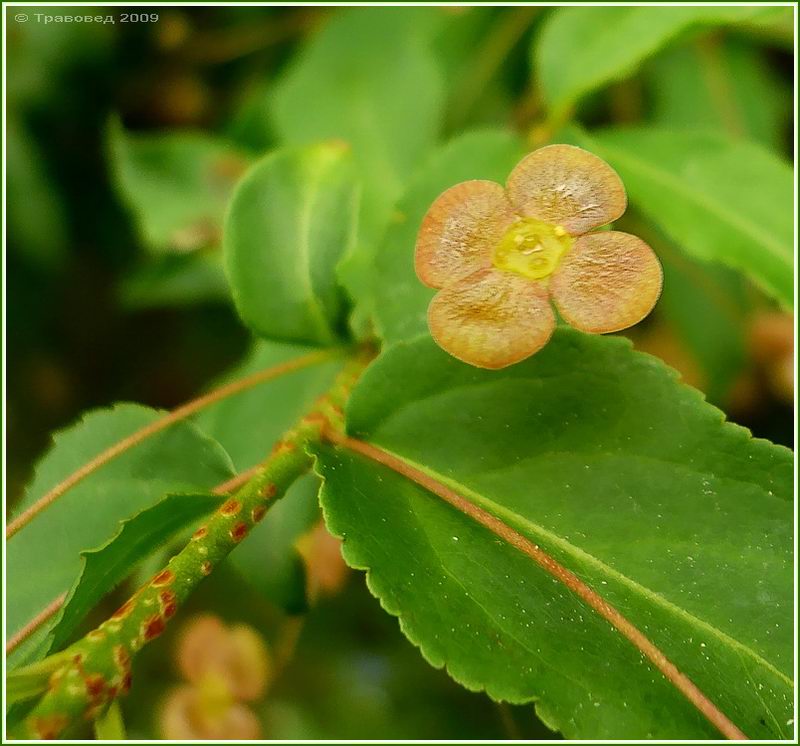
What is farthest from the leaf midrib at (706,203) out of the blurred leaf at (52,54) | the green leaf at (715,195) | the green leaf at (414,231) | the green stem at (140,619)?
the blurred leaf at (52,54)

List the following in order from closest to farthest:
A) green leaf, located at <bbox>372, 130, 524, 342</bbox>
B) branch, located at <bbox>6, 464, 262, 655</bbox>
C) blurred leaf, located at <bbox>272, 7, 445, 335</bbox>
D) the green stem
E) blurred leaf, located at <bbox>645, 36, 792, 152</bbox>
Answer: the green stem < branch, located at <bbox>6, 464, 262, 655</bbox> < green leaf, located at <bbox>372, 130, 524, 342</bbox> < blurred leaf, located at <bbox>272, 7, 445, 335</bbox> < blurred leaf, located at <bbox>645, 36, 792, 152</bbox>

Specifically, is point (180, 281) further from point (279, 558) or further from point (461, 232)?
point (461, 232)

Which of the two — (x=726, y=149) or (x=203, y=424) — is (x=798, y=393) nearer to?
(x=726, y=149)

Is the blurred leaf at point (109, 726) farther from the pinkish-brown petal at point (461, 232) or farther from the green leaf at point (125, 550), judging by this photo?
the pinkish-brown petal at point (461, 232)

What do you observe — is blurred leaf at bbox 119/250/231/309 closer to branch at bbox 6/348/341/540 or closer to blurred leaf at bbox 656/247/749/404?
branch at bbox 6/348/341/540

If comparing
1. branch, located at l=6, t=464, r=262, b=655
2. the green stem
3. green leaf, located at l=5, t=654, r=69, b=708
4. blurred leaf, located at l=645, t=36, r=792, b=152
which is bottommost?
blurred leaf, located at l=645, t=36, r=792, b=152

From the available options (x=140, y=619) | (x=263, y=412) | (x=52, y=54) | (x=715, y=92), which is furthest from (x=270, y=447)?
(x=715, y=92)

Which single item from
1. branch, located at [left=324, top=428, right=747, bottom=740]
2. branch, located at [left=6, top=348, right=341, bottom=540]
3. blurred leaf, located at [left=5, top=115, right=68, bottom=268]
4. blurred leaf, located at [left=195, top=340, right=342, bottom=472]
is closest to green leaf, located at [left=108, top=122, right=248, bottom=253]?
blurred leaf, located at [left=5, top=115, right=68, bottom=268]

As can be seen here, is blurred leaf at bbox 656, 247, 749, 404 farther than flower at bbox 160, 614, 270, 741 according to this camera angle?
Yes
